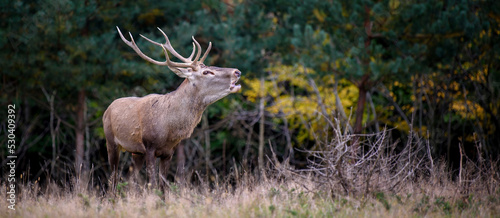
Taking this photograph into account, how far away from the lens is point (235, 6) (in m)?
13.7

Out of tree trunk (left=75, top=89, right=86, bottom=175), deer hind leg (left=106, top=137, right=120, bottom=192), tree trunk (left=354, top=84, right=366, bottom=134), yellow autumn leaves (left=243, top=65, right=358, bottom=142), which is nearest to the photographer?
deer hind leg (left=106, top=137, right=120, bottom=192)

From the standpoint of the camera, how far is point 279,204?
5.66 meters

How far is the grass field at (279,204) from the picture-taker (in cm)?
534

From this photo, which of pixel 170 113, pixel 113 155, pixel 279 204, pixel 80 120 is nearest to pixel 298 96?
pixel 80 120

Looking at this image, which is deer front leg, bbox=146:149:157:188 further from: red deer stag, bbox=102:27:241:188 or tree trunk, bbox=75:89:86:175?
tree trunk, bbox=75:89:86:175

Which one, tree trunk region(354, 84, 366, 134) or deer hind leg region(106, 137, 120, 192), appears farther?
tree trunk region(354, 84, 366, 134)

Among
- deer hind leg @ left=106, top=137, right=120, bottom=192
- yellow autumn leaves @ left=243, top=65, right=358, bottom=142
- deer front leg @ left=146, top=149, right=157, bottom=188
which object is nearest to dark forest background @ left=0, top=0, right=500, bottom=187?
yellow autumn leaves @ left=243, top=65, right=358, bottom=142

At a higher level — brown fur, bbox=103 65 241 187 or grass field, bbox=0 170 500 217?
brown fur, bbox=103 65 241 187

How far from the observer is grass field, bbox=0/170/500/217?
5340mm

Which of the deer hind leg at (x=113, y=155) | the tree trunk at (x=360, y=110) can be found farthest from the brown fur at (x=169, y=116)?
the tree trunk at (x=360, y=110)

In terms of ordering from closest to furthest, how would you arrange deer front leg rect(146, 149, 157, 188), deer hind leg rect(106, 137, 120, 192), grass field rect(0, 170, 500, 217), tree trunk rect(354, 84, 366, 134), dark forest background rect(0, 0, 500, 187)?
grass field rect(0, 170, 500, 217), deer front leg rect(146, 149, 157, 188), deer hind leg rect(106, 137, 120, 192), dark forest background rect(0, 0, 500, 187), tree trunk rect(354, 84, 366, 134)

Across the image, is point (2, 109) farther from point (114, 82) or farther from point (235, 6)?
point (235, 6)

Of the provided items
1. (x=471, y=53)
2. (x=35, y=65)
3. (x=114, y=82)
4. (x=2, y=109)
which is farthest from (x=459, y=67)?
(x=2, y=109)

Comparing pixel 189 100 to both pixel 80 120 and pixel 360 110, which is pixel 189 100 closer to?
pixel 360 110
